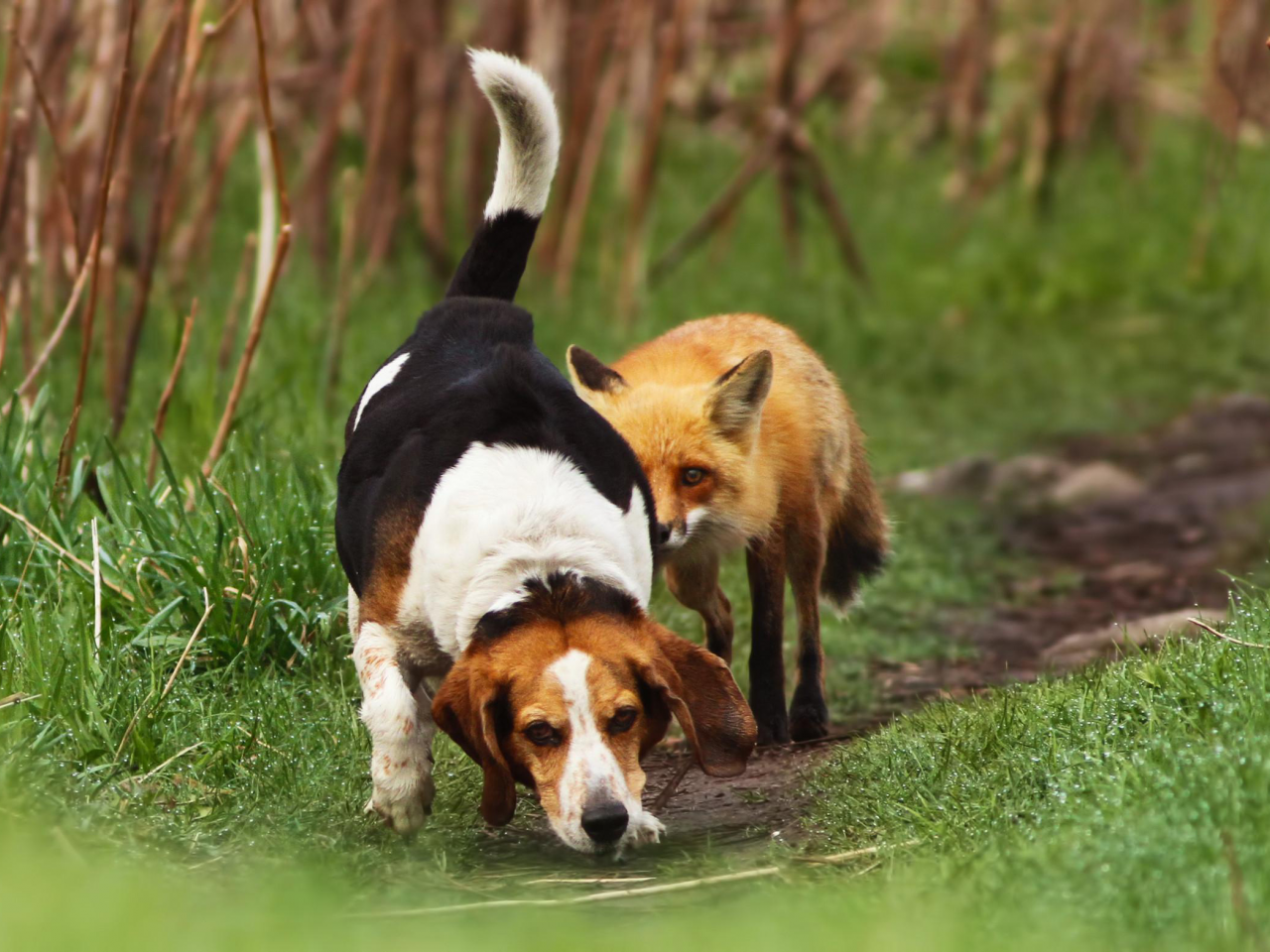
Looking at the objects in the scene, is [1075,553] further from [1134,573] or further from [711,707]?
[711,707]

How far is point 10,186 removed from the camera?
597cm

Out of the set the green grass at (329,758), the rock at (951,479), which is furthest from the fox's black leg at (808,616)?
the rock at (951,479)

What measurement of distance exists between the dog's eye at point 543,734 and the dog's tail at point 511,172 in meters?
1.72

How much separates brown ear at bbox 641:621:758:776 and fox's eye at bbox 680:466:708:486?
107cm

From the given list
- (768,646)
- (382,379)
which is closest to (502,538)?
(382,379)

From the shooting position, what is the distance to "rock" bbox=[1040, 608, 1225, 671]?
5.34 meters

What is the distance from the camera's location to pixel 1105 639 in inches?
226

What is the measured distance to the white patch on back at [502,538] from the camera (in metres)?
3.68

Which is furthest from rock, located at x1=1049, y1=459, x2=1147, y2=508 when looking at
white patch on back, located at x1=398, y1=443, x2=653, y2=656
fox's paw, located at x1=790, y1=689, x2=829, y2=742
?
white patch on back, located at x1=398, y1=443, x2=653, y2=656

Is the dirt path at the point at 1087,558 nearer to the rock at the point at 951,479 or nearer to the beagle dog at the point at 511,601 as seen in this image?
the rock at the point at 951,479

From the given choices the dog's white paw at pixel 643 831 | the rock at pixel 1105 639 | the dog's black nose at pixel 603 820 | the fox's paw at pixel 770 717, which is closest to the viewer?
the dog's black nose at pixel 603 820

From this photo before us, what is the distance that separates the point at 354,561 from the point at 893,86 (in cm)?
1241

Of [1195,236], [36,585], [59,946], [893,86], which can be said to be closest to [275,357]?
[36,585]

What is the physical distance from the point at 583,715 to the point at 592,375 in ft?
5.80
